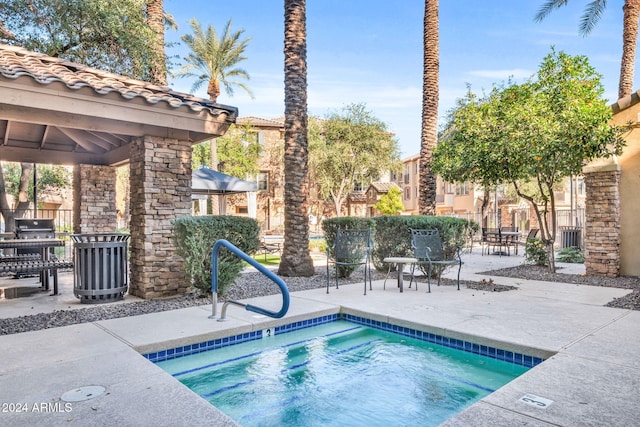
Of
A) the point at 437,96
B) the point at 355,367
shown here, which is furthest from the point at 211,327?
the point at 437,96

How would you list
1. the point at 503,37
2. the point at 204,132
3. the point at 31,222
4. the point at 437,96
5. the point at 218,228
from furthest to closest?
the point at 503,37 → the point at 437,96 → the point at 31,222 → the point at 204,132 → the point at 218,228

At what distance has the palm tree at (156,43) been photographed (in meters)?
11.8

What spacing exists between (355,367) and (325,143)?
2528cm

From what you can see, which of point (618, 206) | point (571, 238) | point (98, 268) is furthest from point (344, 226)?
point (571, 238)

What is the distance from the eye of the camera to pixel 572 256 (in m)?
12.1

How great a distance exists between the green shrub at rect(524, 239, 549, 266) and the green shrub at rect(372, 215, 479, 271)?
10.7ft

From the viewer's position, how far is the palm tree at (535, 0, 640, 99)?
13.3 meters

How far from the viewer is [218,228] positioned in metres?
5.82

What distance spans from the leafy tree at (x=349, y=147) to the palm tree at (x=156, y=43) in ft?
52.5

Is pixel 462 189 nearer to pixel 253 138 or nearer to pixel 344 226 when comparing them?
pixel 253 138

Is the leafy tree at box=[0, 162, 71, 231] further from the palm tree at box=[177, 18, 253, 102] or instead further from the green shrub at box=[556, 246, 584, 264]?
the green shrub at box=[556, 246, 584, 264]

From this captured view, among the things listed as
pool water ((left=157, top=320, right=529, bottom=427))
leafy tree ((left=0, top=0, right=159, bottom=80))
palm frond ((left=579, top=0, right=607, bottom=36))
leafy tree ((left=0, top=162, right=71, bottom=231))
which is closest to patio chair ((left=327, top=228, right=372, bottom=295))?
pool water ((left=157, top=320, right=529, bottom=427))

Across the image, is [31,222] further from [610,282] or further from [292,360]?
[610,282]

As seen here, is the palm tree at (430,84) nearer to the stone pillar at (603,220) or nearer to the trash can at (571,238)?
the stone pillar at (603,220)
